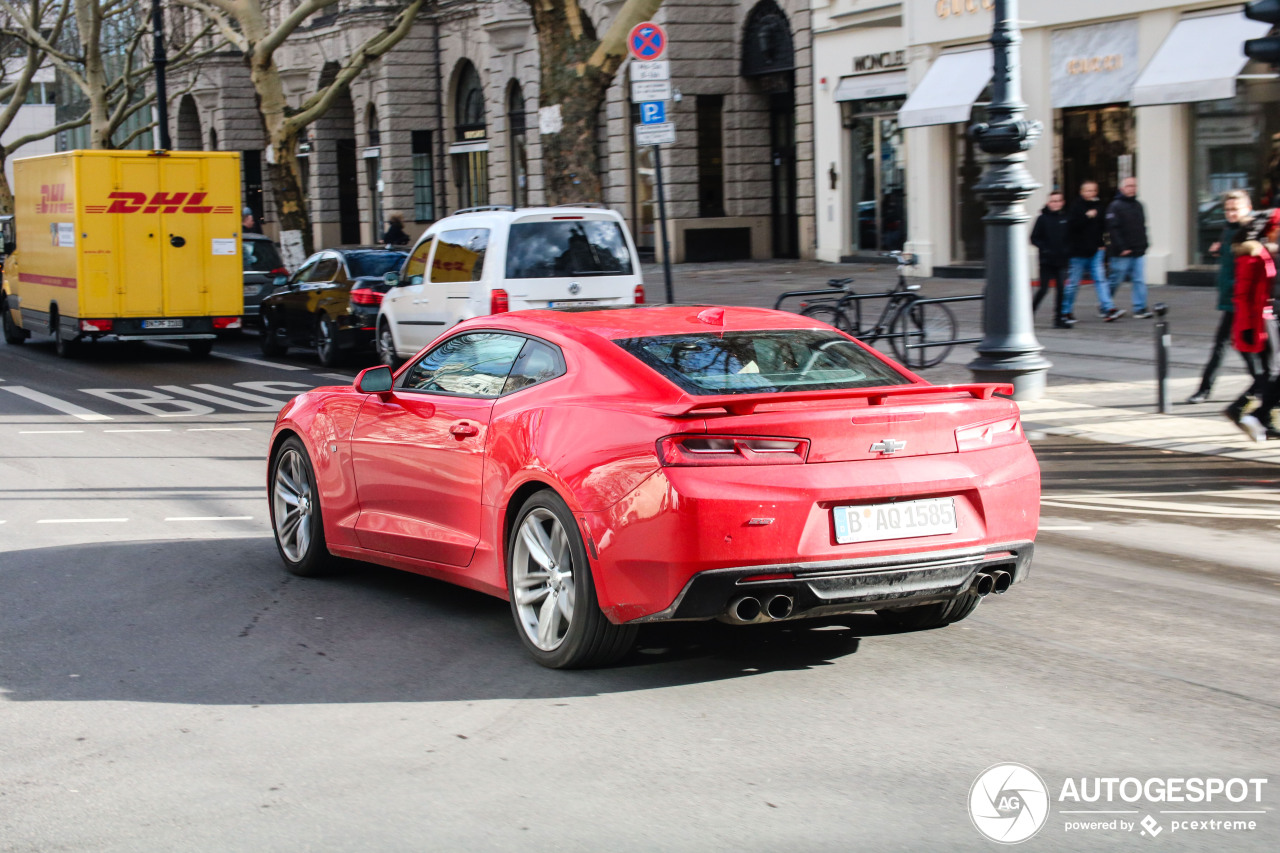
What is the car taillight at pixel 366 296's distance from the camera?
64.3ft

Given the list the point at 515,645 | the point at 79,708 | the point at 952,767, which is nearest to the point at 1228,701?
the point at 952,767

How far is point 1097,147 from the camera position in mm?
25016

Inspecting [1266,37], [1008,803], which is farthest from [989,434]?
[1266,37]

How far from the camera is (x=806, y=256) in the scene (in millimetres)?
33438

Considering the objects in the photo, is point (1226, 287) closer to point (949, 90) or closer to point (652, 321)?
point (652, 321)

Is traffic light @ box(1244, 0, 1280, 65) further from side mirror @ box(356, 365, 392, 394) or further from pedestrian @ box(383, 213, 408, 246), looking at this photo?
pedestrian @ box(383, 213, 408, 246)

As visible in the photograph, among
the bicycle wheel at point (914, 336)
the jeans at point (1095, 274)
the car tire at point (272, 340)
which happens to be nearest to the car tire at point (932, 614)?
the bicycle wheel at point (914, 336)

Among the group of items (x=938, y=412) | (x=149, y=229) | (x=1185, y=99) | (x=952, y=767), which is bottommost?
(x=952, y=767)

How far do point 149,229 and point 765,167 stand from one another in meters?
17.0

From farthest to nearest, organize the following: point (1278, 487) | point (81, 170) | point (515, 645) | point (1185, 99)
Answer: point (1185, 99), point (81, 170), point (1278, 487), point (515, 645)

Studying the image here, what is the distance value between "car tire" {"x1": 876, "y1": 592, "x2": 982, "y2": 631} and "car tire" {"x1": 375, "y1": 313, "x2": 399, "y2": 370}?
12.2 m

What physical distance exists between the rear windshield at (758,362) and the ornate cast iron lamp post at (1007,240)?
7358 mm

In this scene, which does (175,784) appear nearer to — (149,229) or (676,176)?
(149,229)

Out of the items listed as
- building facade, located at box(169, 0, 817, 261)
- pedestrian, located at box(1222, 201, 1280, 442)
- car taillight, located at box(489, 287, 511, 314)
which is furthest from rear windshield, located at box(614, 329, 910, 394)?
building facade, located at box(169, 0, 817, 261)
